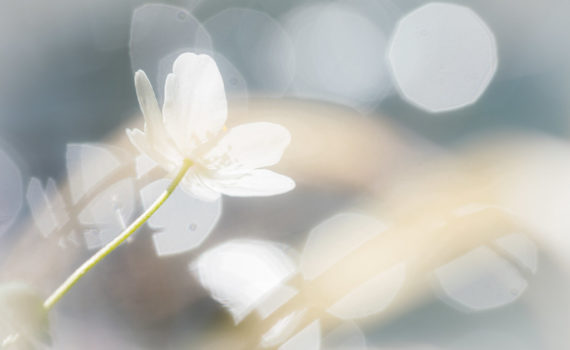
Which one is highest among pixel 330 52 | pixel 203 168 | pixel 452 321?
pixel 203 168

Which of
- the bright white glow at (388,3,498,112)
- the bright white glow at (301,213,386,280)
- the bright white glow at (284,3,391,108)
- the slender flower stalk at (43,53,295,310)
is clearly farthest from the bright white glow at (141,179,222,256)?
the bright white glow at (388,3,498,112)

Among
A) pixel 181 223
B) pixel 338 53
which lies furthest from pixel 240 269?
pixel 338 53

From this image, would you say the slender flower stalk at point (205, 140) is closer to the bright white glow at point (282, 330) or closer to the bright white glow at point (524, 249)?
the bright white glow at point (282, 330)

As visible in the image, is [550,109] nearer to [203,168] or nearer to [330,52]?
[330,52]

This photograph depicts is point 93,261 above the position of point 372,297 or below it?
above

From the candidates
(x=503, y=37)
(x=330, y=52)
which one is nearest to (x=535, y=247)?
(x=503, y=37)

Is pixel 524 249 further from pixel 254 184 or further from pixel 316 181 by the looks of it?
pixel 254 184
